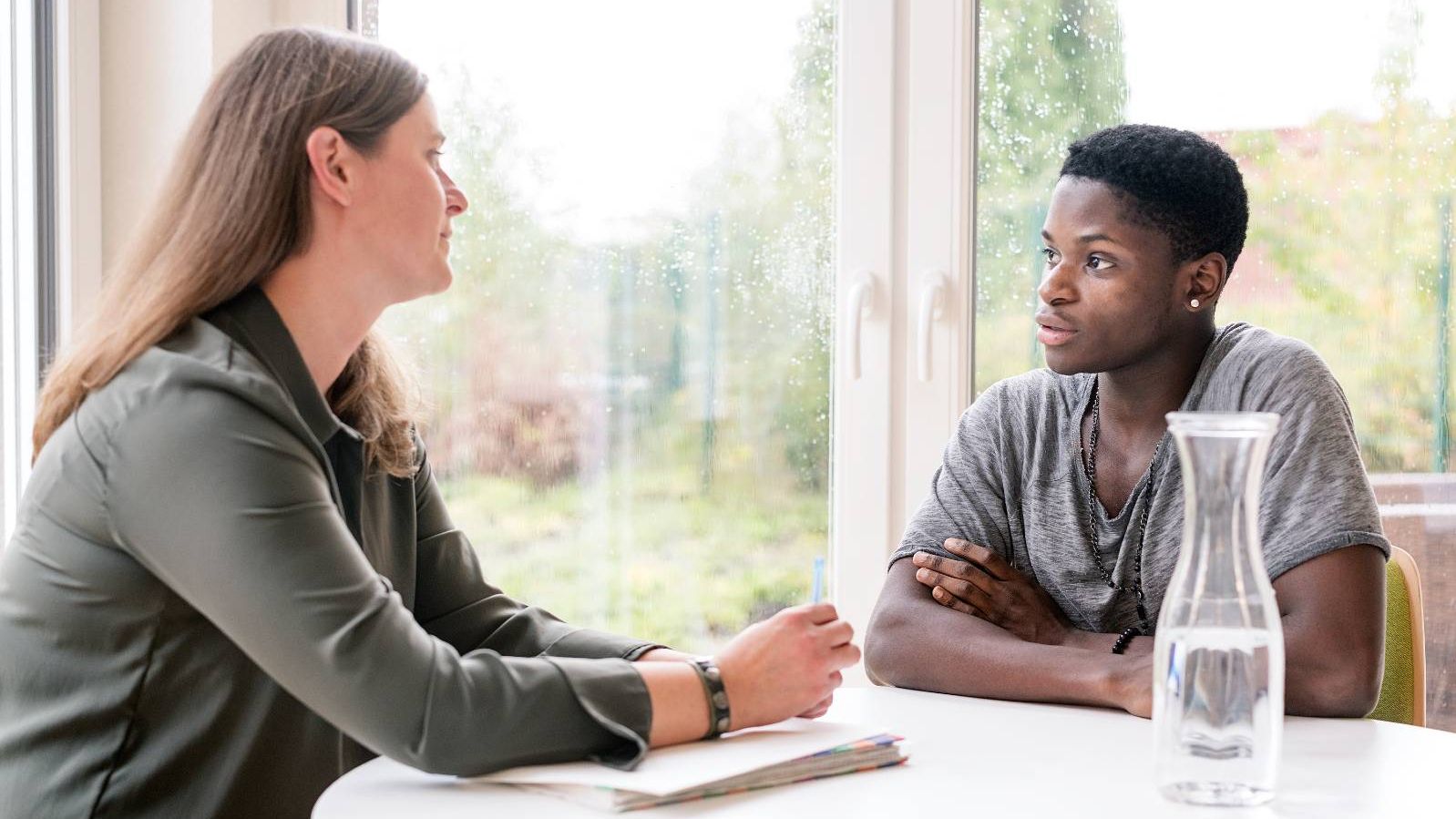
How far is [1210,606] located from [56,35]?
2237 millimetres

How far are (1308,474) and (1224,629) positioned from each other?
619 millimetres

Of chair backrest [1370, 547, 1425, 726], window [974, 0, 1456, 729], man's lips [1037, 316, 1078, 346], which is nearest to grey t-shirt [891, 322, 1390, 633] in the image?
man's lips [1037, 316, 1078, 346]

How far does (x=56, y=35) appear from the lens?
2.46 meters

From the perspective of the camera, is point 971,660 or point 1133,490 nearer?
point 971,660

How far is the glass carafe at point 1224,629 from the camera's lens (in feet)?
3.50

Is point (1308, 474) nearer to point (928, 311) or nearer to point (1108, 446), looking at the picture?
point (1108, 446)

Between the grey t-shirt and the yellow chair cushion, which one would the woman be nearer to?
the grey t-shirt

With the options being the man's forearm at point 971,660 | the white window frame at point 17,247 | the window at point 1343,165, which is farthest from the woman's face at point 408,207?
the window at point 1343,165

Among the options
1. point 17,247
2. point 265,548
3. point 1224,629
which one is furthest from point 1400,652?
point 17,247

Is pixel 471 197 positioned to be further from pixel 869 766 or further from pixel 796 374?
pixel 869 766

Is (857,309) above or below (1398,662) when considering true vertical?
above

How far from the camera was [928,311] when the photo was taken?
8.18ft

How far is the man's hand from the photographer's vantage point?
5.73 ft

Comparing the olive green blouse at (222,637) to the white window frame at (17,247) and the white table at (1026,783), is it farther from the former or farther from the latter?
the white window frame at (17,247)
